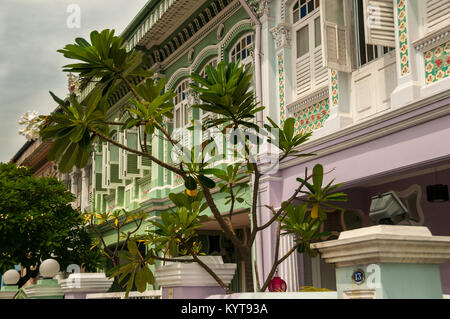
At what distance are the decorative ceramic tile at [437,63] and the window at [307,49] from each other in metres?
2.11

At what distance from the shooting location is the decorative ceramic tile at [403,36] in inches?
280

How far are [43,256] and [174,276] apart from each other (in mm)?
9684

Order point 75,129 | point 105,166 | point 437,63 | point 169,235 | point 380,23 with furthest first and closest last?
1. point 105,166
2. point 380,23
3. point 437,63
4. point 169,235
5. point 75,129

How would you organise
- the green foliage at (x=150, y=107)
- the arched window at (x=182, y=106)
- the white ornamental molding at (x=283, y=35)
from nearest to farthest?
the green foliage at (x=150, y=107)
the white ornamental molding at (x=283, y=35)
the arched window at (x=182, y=106)

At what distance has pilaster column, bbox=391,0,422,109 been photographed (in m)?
6.95

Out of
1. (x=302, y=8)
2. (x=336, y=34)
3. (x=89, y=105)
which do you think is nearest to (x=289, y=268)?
(x=336, y=34)

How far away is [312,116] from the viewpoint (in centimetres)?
894

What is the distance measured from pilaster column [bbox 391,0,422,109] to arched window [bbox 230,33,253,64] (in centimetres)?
376

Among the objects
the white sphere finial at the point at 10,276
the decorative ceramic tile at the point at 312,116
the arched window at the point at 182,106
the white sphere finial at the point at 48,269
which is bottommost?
the white sphere finial at the point at 10,276

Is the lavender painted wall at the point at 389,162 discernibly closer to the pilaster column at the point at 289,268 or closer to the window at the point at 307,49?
the pilaster column at the point at 289,268

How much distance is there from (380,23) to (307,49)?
6.83 ft

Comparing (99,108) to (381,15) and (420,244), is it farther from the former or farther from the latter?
(381,15)

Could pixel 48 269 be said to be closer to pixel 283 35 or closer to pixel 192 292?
pixel 192 292

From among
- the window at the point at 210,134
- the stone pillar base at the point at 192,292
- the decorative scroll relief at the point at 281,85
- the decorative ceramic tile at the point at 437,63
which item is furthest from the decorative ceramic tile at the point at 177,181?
the decorative ceramic tile at the point at 437,63
